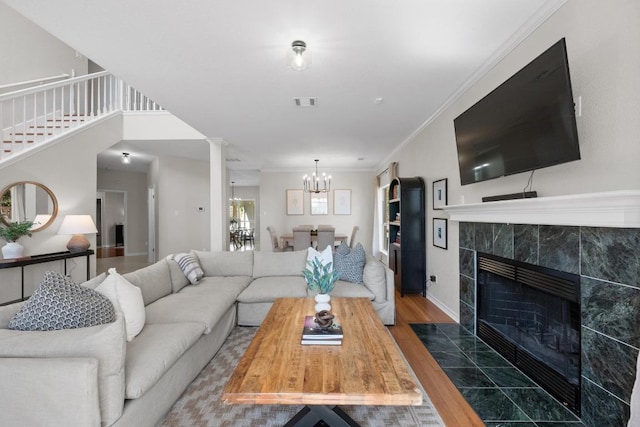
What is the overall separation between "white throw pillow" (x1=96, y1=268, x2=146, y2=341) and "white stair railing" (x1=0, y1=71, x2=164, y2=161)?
140 inches

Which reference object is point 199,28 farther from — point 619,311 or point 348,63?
point 619,311

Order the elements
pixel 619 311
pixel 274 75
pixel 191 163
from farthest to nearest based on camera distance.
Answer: pixel 191 163 < pixel 274 75 < pixel 619 311

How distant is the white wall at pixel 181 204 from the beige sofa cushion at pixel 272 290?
4.28 m

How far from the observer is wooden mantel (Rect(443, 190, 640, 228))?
1354 mm

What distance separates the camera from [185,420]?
1715 mm

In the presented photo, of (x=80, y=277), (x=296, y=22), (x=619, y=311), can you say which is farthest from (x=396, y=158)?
(x=80, y=277)

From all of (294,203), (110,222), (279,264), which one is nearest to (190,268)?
(279,264)

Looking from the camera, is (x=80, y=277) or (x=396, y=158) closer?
(x=80, y=277)

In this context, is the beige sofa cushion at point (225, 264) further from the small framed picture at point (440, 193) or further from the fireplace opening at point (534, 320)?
the fireplace opening at point (534, 320)

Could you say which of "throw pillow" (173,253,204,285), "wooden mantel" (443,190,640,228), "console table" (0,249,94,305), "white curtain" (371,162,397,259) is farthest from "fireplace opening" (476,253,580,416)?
"console table" (0,249,94,305)

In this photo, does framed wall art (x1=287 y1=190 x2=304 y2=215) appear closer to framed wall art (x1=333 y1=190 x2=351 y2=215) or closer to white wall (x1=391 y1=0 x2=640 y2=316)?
framed wall art (x1=333 y1=190 x2=351 y2=215)

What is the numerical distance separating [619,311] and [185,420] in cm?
244

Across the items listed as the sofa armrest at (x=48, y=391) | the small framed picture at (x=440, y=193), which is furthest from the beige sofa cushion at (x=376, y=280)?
the sofa armrest at (x=48, y=391)

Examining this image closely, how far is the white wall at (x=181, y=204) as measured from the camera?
6.68 meters
